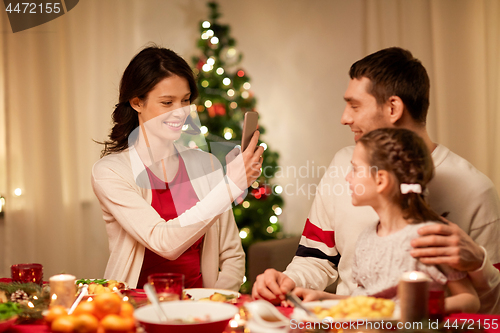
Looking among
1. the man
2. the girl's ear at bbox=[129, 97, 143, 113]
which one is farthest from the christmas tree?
the man

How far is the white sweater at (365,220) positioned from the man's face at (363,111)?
213 mm

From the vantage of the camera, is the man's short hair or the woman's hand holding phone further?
the woman's hand holding phone

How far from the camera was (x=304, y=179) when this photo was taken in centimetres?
427

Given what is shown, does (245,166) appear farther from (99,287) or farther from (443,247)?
(443,247)

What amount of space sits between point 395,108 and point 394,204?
15.0 inches

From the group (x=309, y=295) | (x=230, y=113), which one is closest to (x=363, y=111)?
(x=309, y=295)

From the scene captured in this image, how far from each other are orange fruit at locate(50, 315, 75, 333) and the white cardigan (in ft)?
2.68

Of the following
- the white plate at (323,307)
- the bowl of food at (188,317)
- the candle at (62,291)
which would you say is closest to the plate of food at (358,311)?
the white plate at (323,307)

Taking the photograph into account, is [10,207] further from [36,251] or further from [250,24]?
[250,24]

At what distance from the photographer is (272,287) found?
125 cm

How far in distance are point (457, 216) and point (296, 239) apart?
6.12 ft

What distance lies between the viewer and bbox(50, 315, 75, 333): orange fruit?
0.87m

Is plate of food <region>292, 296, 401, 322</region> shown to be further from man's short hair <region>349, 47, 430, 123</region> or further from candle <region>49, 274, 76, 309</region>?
man's short hair <region>349, 47, 430, 123</region>

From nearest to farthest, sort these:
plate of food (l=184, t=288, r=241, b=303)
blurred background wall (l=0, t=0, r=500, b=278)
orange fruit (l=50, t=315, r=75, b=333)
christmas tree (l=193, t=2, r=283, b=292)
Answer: orange fruit (l=50, t=315, r=75, b=333) → plate of food (l=184, t=288, r=241, b=303) → blurred background wall (l=0, t=0, r=500, b=278) → christmas tree (l=193, t=2, r=283, b=292)
